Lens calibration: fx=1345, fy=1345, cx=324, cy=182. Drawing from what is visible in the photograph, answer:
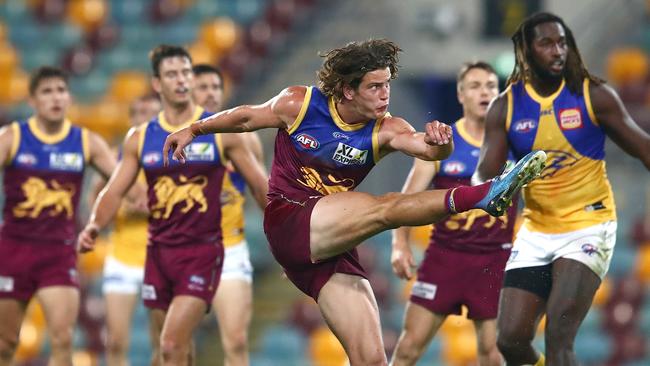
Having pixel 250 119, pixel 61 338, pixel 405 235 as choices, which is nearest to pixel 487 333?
pixel 405 235

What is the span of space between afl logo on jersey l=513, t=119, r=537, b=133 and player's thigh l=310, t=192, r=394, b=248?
4.06 feet

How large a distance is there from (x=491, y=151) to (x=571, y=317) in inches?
47.7

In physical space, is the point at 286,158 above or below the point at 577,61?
below

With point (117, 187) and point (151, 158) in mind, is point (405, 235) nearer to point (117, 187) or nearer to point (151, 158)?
point (151, 158)

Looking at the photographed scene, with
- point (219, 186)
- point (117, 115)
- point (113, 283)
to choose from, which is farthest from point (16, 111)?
point (219, 186)

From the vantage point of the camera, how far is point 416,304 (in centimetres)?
974

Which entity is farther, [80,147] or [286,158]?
[80,147]

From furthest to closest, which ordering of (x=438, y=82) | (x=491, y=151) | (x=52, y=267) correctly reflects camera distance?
(x=438, y=82) → (x=52, y=267) → (x=491, y=151)

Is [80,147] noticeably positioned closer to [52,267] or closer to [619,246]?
[52,267]

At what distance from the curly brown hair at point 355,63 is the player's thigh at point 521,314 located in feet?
5.38

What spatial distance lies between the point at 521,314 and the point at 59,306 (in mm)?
3912

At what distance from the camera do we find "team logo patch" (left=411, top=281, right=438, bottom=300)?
9.69 metres

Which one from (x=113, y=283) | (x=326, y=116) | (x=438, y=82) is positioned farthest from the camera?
(x=438, y=82)

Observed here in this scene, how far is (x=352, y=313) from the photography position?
782 centimetres
